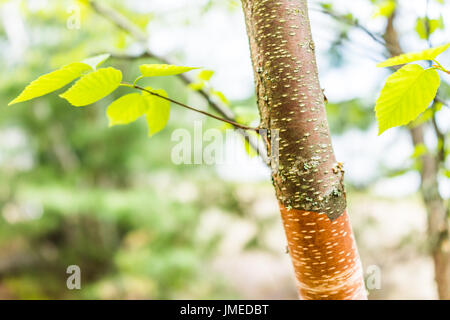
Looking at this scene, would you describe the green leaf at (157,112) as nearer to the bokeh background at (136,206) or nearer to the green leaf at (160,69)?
the green leaf at (160,69)

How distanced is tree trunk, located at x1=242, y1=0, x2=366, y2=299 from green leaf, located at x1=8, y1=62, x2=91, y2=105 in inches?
6.3

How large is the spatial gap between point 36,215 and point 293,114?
12.6ft

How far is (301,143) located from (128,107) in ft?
0.63

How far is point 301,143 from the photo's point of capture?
275mm

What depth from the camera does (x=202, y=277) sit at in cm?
291

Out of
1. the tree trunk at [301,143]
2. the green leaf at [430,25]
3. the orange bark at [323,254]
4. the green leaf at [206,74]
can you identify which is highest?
the green leaf at [430,25]

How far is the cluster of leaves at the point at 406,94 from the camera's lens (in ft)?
0.85

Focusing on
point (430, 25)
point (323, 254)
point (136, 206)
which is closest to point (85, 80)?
point (323, 254)

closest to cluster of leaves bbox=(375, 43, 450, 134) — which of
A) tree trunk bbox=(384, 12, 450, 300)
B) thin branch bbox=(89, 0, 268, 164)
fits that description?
thin branch bbox=(89, 0, 268, 164)

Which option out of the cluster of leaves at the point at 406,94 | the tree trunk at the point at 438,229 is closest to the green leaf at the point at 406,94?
the cluster of leaves at the point at 406,94

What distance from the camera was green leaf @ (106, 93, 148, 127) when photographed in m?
0.34

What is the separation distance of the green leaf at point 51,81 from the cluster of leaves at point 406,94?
0.26 m

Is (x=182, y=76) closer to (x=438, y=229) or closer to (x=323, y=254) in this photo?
(x=323, y=254)
